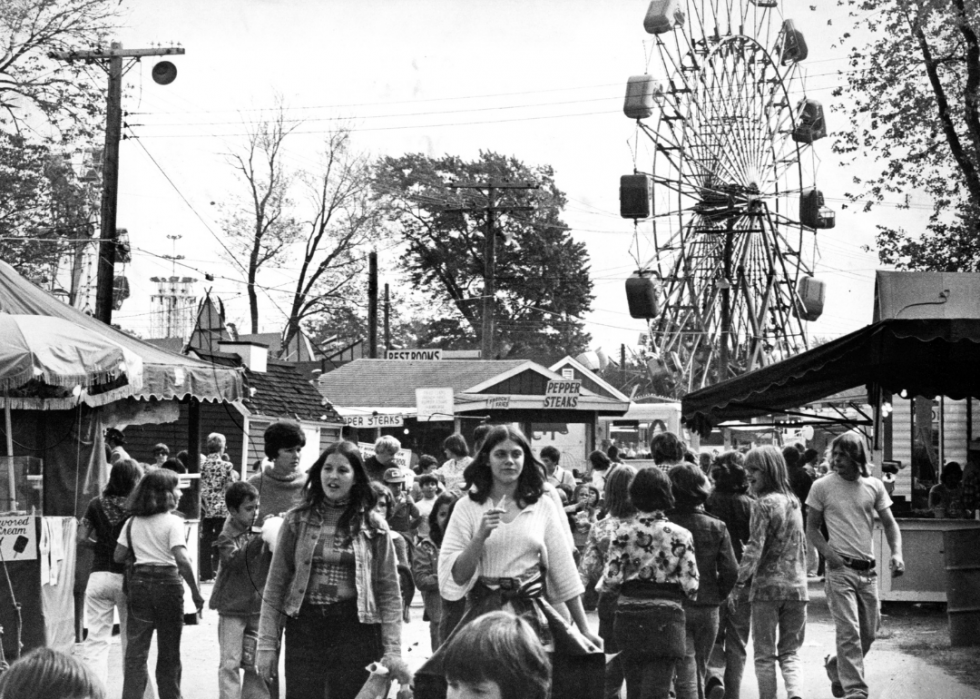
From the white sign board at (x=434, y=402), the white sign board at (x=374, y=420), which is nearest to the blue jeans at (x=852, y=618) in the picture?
the white sign board at (x=374, y=420)

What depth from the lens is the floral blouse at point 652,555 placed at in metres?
6.39

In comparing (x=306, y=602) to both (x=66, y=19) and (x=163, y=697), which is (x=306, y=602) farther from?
(x=66, y=19)

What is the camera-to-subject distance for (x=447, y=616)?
603cm

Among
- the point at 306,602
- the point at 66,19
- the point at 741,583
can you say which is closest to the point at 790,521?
the point at 741,583

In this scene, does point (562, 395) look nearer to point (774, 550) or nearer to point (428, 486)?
point (428, 486)

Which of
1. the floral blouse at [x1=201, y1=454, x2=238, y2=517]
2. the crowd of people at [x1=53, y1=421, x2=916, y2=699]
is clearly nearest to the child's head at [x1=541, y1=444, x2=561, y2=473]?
the crowd of people at [x1=53, y1=421, x2=916, y2=699]

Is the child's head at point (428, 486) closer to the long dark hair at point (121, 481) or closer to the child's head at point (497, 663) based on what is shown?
the long dark hair at point (121, 481)

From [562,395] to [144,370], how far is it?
26356 mm

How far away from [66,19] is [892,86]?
1741 centimetres

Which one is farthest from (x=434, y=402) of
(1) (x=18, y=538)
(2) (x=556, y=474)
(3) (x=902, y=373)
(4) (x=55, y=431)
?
(1) (x=18, y=538)

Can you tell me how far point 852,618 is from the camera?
27.7 ft

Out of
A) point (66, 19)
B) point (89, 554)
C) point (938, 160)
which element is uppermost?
point (66, 19)

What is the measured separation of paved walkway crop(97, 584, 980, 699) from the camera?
9.41 meters

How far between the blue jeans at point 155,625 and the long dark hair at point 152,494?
13.5 inches
